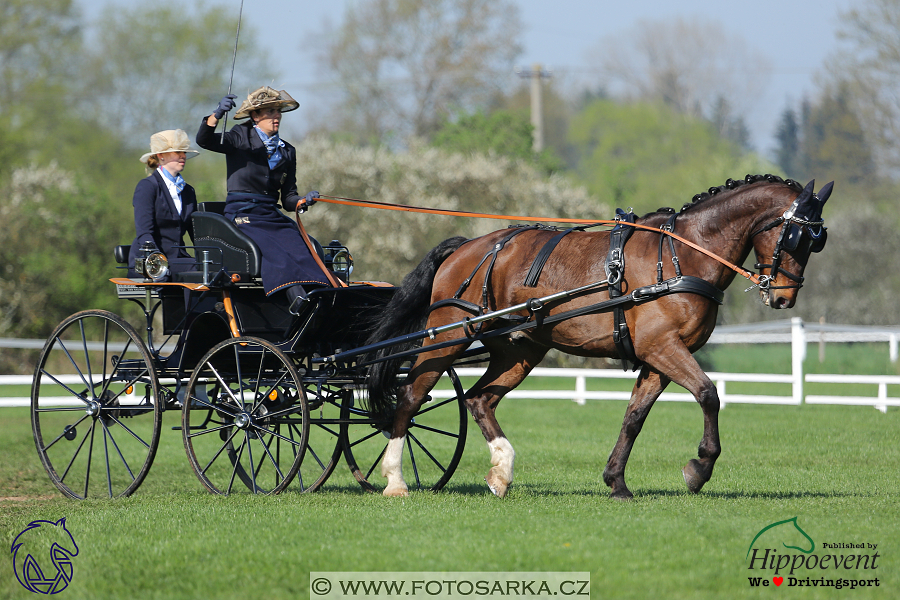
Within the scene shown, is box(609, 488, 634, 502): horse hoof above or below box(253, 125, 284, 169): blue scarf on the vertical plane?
below

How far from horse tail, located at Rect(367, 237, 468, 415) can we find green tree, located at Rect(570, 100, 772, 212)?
32670 millimetres

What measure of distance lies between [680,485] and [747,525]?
214 centimetres

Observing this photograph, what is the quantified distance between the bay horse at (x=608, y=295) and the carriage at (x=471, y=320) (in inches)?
0.4

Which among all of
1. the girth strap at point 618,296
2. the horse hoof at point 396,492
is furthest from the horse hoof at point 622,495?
the horse hoof at point 396,492

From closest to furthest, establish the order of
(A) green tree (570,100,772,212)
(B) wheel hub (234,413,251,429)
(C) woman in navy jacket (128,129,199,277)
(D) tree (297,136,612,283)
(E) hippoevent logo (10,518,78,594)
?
(E) hippoevent logo (10,518,78,594), (B) wheel hub (234,413,251,429), (C) woman in navy jacket (128,129,199,277), (D) tree (297,136,612,283), (A) green tree (570,100,772,212)

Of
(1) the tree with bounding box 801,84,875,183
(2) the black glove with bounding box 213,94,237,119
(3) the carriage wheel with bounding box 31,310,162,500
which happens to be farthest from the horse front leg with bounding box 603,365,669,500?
(1) the tree with bounding box 801,84,875,183

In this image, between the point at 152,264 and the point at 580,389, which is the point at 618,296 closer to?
the point at 152,264

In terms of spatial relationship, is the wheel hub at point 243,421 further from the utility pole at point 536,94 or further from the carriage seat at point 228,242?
the utility pole at point 536,94

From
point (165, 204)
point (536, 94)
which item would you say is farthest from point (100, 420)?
point (536, 94)

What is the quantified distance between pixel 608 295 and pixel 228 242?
2.68 meters

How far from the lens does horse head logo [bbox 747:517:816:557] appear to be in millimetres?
4895

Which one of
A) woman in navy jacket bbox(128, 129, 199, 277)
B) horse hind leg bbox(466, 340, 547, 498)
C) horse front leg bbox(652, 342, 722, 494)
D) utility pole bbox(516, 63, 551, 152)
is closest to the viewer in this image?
horse front leg bbox(652, 342, 722, 494)

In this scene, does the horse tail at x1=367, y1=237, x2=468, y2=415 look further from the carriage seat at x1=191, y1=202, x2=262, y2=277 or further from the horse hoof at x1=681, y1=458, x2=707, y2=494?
the horse hoof at x1=681, y1=458, x2=707, y2=494

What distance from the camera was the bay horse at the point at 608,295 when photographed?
6281mm
